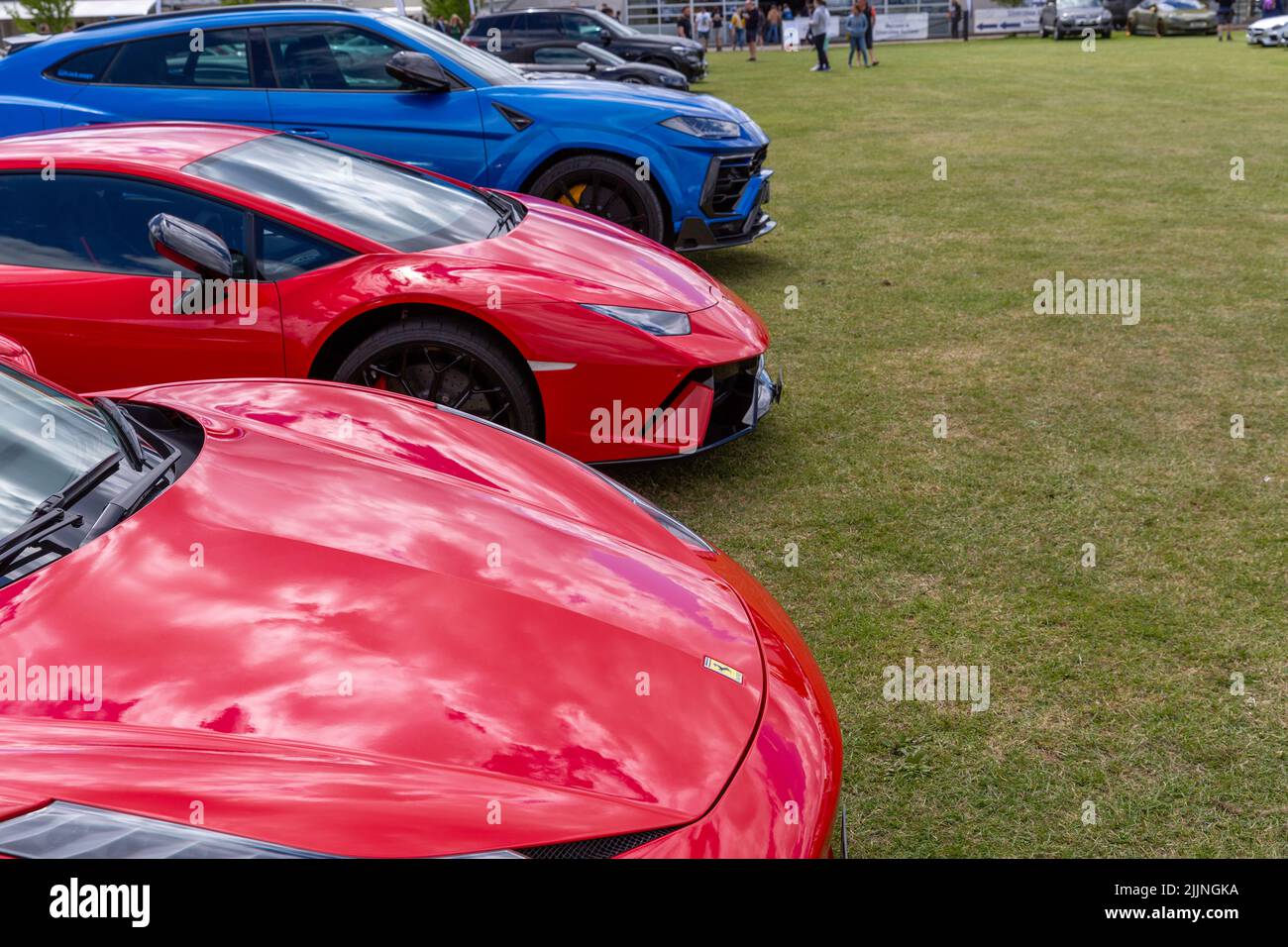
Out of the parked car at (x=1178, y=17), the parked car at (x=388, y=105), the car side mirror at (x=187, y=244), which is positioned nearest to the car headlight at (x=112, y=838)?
the car side mirror at (x=187, y=244)

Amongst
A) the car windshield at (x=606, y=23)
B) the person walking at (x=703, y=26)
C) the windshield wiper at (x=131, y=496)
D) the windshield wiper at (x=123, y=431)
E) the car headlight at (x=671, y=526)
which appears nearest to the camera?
the windshield wiper at (x=131, y=496)

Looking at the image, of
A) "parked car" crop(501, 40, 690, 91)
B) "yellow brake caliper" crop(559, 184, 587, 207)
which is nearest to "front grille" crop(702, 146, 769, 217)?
"yellow brake caliper" crop(559, 184, 587, 207)

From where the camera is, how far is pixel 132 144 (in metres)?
4.38

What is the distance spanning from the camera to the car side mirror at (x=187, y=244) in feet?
12.0

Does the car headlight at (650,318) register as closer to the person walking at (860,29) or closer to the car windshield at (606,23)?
the car windshield at (606,23)

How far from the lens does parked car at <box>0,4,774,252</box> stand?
22.7 ft

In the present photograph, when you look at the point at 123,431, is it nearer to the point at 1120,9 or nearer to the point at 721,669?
the point at 721,669

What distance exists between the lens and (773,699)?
7.06ft

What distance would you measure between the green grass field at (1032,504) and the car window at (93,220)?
184 cm

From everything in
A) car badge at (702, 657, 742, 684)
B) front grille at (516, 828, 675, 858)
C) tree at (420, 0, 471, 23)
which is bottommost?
front grille at (516, 828, 675, 858)

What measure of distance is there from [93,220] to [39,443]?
214cm

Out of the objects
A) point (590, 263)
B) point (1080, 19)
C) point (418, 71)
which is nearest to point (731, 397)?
point (590, 263)

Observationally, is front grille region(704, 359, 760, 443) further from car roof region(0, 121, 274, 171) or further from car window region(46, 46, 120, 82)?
car window region(46, 46, 120, 82)

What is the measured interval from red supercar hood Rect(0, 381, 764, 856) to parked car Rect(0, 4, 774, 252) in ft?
15.5
